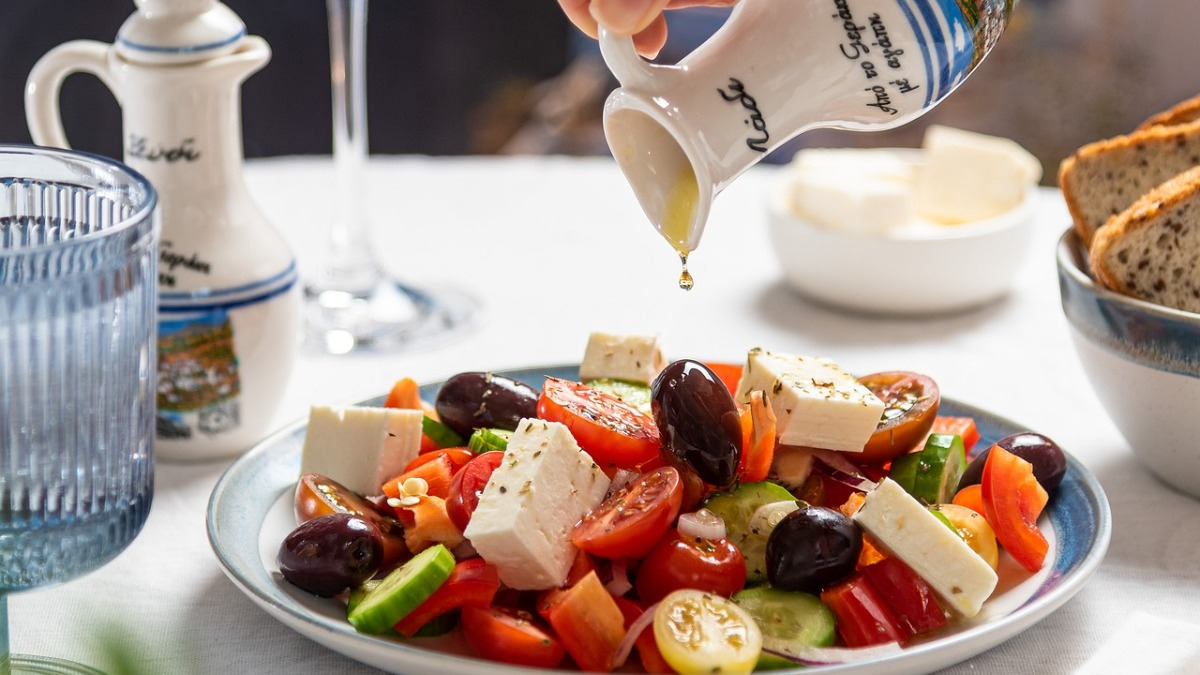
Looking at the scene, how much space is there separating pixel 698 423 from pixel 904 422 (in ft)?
0.93

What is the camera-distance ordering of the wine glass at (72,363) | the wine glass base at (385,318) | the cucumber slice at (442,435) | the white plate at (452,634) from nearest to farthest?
the wine glass at (72,363)
the white plate at (452,634)
the cucumber slice at (442,435)
the wine glass base at (385,318)

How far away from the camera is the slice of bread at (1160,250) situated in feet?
5.07

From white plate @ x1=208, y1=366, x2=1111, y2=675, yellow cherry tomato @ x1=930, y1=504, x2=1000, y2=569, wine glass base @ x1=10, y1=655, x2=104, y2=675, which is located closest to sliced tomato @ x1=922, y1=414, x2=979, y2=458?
white plate @ x1=208, y1=366, x2=1111, y2=675

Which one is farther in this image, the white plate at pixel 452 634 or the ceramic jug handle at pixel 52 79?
the ceramic jug handle at pixel 52 79

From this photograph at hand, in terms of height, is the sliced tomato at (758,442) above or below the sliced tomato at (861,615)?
above

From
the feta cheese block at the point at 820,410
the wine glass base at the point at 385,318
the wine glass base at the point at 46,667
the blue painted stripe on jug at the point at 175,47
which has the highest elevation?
the blue painted stripe on jug at the point at 175,47

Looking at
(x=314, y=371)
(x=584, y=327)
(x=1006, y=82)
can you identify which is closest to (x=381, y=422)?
(x=314, y=371)

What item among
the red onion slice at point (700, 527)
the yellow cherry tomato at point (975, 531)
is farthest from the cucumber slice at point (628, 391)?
the yellow cherry tomato at point (975, 531)

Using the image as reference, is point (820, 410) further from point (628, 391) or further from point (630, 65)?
point (630, 65)

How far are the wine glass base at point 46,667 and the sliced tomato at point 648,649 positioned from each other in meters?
0.49

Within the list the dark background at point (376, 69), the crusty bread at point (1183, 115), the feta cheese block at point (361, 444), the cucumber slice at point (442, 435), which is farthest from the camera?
the dark background at point (376, 69)

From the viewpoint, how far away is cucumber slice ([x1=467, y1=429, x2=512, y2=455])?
56.4 inches

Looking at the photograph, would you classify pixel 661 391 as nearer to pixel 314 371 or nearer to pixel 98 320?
pixel 98 320

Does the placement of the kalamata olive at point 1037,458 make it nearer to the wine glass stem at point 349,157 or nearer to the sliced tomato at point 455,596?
the sliced tomato at point 455,596
